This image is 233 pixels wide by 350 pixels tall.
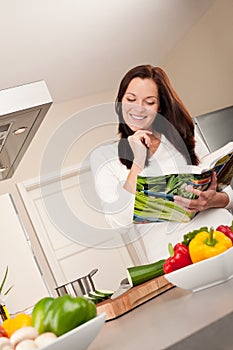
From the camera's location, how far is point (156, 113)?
3262mm

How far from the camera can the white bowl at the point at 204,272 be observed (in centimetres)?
151

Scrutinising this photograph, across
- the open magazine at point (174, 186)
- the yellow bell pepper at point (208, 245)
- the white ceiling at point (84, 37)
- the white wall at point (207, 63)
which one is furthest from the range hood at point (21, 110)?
the white wall at point (207, 63)

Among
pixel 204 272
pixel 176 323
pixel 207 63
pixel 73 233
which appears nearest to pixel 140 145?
pixel 204 272

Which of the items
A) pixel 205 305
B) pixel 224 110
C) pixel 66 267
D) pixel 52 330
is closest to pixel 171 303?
pixel 205 305

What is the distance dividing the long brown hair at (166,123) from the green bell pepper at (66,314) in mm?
1782

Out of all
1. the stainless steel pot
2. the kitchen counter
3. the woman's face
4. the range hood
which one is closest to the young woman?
the woman's face

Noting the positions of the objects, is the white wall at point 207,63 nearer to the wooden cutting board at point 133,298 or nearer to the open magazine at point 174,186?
the open magazine at point 174,186

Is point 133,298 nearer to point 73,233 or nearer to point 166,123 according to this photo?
point 166,123

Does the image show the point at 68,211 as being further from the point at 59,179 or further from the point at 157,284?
the point at 157,284

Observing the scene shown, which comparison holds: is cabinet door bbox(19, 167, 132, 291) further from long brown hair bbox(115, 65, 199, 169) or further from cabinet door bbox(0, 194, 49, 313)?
long brown hair bbox(115, 65, 199, 169)

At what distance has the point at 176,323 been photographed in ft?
3.95

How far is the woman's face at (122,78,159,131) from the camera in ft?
10.5

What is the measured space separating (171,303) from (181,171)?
33.0 inches

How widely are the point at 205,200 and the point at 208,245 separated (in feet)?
2.94
